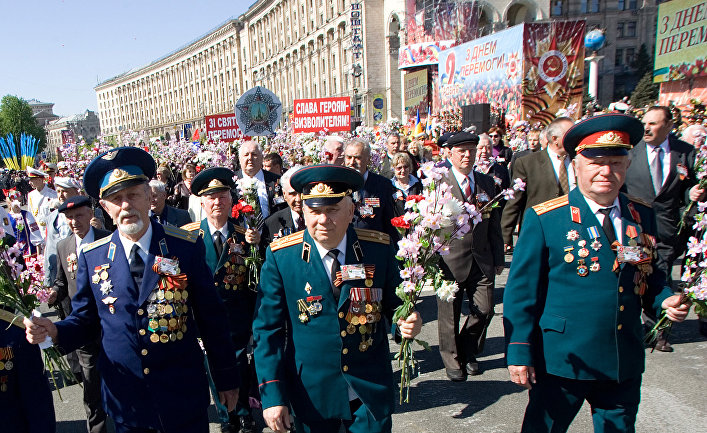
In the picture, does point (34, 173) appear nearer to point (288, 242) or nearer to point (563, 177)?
point (288, 242)

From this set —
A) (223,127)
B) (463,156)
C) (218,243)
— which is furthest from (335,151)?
(223,127)

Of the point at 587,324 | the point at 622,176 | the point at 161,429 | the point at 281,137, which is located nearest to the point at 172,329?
the point at 161,429

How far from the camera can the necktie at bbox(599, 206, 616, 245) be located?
2832 millimetres

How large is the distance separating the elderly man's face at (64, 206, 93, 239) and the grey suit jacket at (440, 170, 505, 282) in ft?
11.6

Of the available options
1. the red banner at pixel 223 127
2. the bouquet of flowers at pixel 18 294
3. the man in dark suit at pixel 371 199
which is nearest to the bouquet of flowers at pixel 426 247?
the bouquet of flowers at pixel 18 294

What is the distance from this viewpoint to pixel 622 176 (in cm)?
279

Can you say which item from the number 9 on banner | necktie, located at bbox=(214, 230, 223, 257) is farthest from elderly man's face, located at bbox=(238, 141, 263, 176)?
the number 9 on banner

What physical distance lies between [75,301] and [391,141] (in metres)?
8.31

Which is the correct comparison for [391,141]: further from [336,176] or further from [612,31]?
[612,31]

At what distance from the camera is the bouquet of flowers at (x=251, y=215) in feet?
14.5

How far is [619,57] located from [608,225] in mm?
68659

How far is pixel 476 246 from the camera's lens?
5086mm

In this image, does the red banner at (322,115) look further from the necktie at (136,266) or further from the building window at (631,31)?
the building window at (631,31)

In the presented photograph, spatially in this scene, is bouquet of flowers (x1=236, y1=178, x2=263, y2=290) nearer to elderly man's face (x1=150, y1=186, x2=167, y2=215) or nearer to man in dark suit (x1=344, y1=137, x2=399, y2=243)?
man in dark suit (x1=344, y1=137, x2=399, y2=243)
